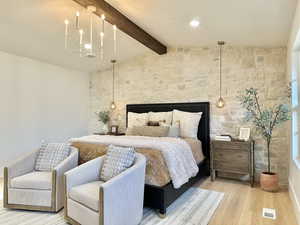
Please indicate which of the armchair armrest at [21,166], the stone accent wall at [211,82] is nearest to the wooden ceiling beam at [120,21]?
the stone accent wall at [211,82]

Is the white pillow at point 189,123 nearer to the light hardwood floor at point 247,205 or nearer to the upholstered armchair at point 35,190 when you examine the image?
the light hardwood floor at point 247,205

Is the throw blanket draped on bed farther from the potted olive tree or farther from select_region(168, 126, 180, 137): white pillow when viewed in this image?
the potted olive tree

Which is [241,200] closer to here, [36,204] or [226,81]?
[226,81]

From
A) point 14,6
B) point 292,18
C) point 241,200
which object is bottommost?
point 241,200

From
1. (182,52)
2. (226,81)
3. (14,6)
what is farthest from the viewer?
(182,52)

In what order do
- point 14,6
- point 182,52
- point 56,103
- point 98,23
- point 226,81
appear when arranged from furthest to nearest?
1. point 56,103
2. point 182,52
3. point 226,81
4. point 98,23
5. point 14,6

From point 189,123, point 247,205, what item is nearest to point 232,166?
point 247,205

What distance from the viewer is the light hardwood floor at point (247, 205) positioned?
2.59 meters

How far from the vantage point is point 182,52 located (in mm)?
4969

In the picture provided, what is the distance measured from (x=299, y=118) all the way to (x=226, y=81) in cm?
163

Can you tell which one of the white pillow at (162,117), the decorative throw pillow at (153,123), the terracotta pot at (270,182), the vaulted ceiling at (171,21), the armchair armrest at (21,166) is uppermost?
the vaulted ceiling at (171,21)

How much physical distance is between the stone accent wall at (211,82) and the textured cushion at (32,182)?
3.13m

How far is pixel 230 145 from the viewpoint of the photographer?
13.2 ft

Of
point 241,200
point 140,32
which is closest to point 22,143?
point 140,32
